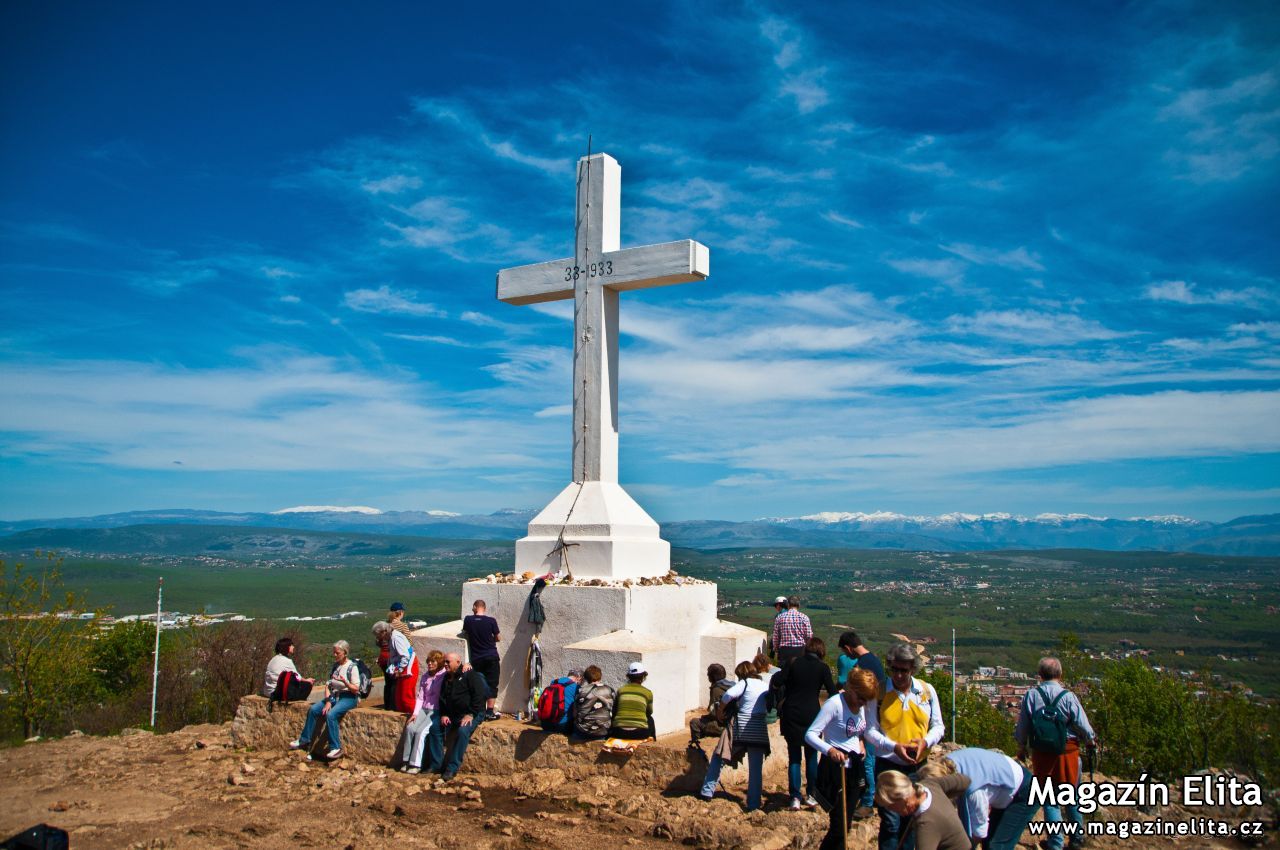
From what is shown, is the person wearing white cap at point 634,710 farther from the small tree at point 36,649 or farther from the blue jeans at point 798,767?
the small tree at point 36,649

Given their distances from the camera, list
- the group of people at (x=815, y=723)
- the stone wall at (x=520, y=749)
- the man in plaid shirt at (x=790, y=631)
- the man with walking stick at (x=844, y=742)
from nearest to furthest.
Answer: the group of people at (x=815, y=723) < the man with walking stick at (x=844, y=742) < the stone wall at (x=520, y=749) < the man in plaid shirt at (x=790, y=631)

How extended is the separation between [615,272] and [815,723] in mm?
6927

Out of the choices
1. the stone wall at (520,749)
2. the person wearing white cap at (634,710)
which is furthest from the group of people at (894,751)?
the person wearing white cap at (634,710)

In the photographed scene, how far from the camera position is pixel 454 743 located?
885cm

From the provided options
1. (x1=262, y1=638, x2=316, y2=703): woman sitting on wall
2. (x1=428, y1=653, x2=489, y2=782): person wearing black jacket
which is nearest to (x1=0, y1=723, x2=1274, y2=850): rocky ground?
(x1=428, y1=653, x2=489, y2=782): person wearing black jacket

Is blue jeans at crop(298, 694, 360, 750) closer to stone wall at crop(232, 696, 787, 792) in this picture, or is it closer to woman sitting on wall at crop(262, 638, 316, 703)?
stone wall at crop(232, 696, 787, 792)

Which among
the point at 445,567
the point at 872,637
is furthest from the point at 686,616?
the point at 445,567

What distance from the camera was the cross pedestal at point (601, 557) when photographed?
954 centimetres

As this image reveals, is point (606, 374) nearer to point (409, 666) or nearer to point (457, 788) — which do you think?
point (409, 666)

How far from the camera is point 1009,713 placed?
33906 millimetres

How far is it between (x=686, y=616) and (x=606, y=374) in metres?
3.25

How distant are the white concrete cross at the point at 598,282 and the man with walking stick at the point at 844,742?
559 cm

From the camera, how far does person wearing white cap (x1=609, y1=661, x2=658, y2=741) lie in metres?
8.25

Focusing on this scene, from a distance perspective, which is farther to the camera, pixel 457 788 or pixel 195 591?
pixel 195 591
